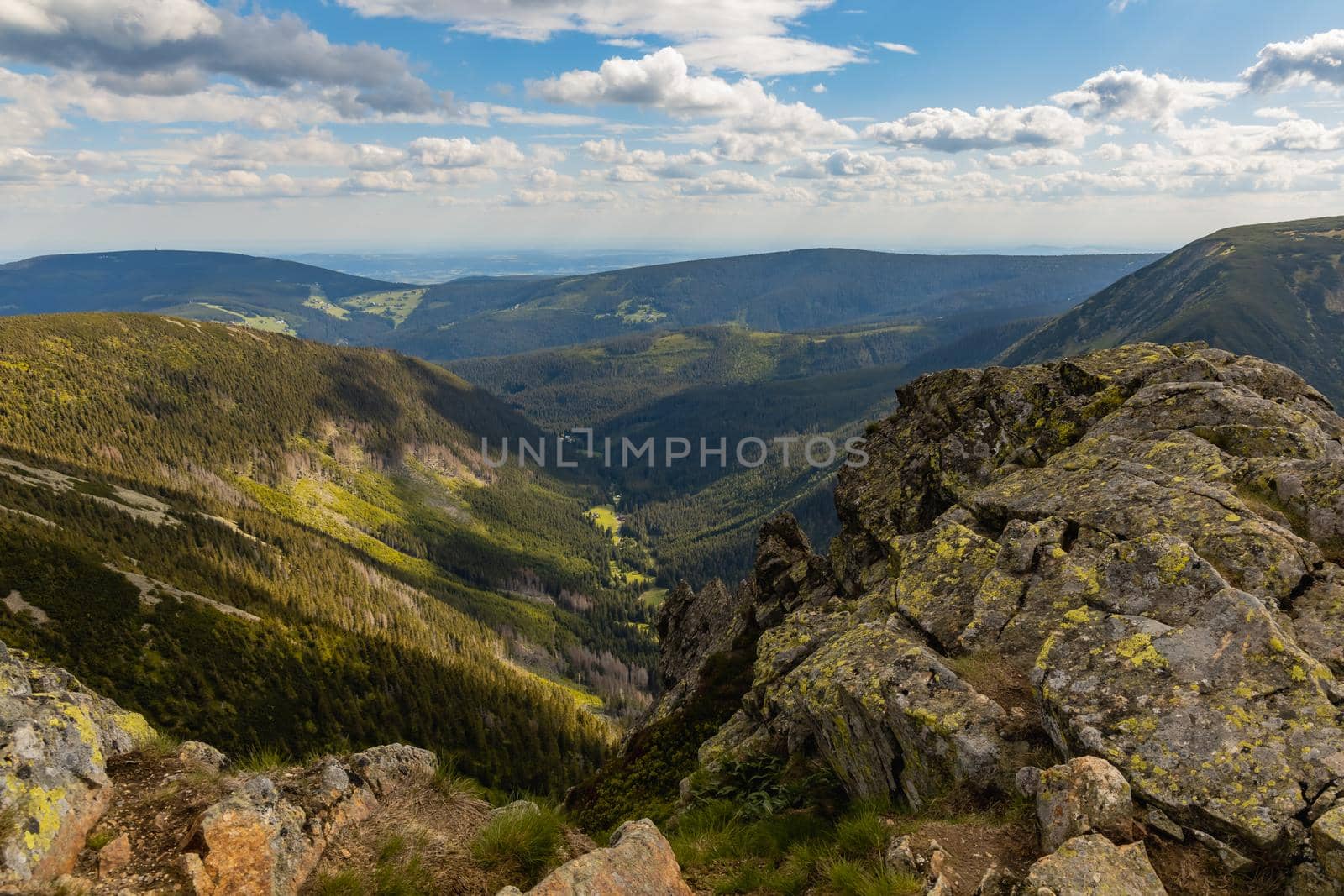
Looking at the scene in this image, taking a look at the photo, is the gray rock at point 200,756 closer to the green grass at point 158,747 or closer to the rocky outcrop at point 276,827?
the green grass at point 158,747

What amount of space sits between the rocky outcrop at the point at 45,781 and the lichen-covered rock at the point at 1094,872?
53.8 feet

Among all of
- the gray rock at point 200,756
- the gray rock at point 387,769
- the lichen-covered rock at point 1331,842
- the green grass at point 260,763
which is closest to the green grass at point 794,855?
the lichen-covered rock at point 1331,842

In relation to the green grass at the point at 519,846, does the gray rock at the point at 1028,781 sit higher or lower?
higher

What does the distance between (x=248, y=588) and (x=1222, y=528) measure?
167 meters

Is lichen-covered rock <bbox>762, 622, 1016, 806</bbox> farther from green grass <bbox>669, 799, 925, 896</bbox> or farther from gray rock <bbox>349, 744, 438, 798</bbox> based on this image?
gray rock <bbox>349, 744, 438, 798</bbox>

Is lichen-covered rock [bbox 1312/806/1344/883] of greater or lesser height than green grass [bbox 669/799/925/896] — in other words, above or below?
above

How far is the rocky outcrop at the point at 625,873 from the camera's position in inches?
454

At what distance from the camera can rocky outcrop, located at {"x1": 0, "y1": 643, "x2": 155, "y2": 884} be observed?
1042cm

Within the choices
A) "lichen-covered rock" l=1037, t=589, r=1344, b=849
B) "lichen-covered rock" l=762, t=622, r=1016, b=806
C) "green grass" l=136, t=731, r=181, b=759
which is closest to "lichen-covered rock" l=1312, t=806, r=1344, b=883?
"lichen-covered rock" l=1037, t=589, r=1344, b=849

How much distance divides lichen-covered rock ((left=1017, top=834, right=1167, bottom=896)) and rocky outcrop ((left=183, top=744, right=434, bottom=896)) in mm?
13432

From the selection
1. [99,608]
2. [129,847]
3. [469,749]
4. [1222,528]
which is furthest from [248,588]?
[1222,528]

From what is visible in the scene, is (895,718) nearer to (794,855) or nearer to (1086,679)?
(794,855)

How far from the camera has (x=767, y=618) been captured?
146ft

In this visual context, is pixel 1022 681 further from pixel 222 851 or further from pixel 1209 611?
pixel 222 851
